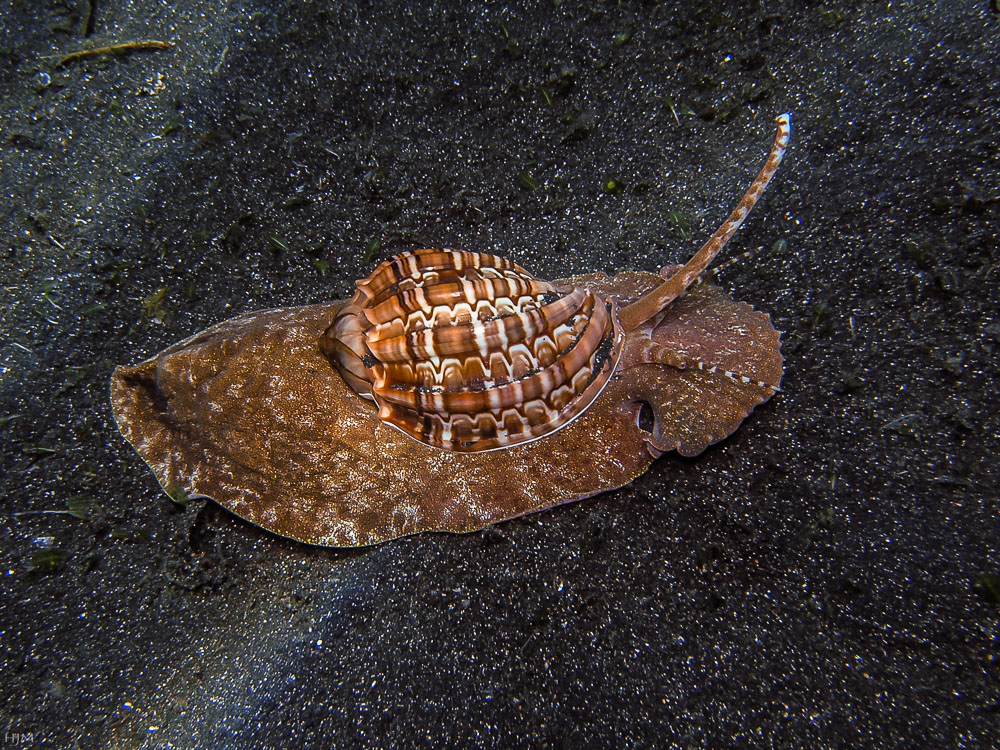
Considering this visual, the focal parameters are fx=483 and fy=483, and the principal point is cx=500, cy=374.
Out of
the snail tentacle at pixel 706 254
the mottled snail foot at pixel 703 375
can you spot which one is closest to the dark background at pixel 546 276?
the mottled snail foot at pixel 703 375

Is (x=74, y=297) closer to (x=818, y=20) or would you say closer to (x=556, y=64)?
(x=556, y=64)

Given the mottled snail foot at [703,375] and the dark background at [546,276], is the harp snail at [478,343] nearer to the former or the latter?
the mottled snail foot at [703,375]

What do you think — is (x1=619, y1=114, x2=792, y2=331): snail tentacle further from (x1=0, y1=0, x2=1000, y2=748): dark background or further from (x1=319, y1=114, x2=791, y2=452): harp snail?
(x1=0, y1=0, x2=1000, y2=748): dark background

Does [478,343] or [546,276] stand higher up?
[478,343]

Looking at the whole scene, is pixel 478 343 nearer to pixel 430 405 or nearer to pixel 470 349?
pixel 470 349

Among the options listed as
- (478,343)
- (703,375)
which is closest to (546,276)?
(478,343)

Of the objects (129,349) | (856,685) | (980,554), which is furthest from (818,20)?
(129,349)

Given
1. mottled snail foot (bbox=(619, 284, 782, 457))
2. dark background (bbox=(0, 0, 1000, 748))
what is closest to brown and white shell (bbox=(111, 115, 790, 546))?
mottled snail foot (bbox=(619, 284, 782, 457))
